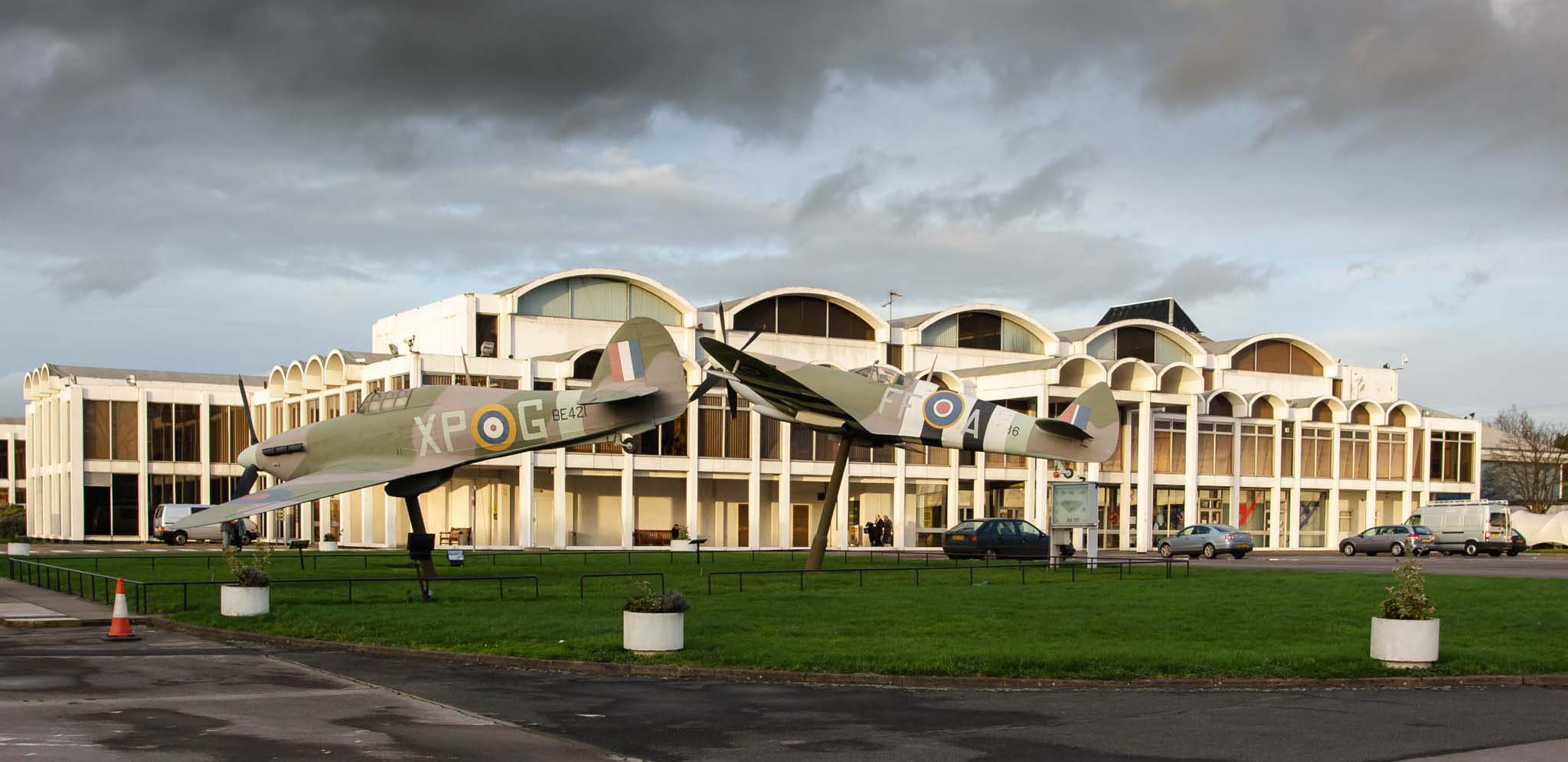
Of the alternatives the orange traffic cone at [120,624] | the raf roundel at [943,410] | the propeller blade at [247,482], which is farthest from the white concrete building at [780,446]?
the orange traffic cone at [120,624]

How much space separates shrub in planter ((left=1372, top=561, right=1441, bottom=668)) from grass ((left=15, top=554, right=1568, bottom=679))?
1.01 feet

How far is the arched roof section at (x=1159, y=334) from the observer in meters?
81.1

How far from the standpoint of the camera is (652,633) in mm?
18984

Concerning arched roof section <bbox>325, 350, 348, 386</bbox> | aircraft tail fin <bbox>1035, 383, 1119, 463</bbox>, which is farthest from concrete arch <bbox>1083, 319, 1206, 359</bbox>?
aircraft tail fin <bbox>1035, 383, 1119, 463</bbox>

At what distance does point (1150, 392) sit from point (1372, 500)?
56.4ft

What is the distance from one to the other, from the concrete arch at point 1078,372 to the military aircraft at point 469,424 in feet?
121

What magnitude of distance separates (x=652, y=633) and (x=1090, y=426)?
20.0m

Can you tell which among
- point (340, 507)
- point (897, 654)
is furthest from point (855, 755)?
point (340, 507)

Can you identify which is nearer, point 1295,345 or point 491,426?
point 491,426

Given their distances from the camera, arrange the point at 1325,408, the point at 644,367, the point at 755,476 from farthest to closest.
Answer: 1. the point at 1325,408
2. the point at 755,476
3. the point at 644,367

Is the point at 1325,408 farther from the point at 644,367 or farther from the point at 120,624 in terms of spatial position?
the point at 120,624

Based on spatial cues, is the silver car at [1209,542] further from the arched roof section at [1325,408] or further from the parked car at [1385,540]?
the arched roof section at [1325,408]

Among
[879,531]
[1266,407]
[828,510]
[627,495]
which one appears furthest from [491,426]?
[1266,407]

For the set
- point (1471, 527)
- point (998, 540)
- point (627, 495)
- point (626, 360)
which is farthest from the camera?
point (627, 495)
